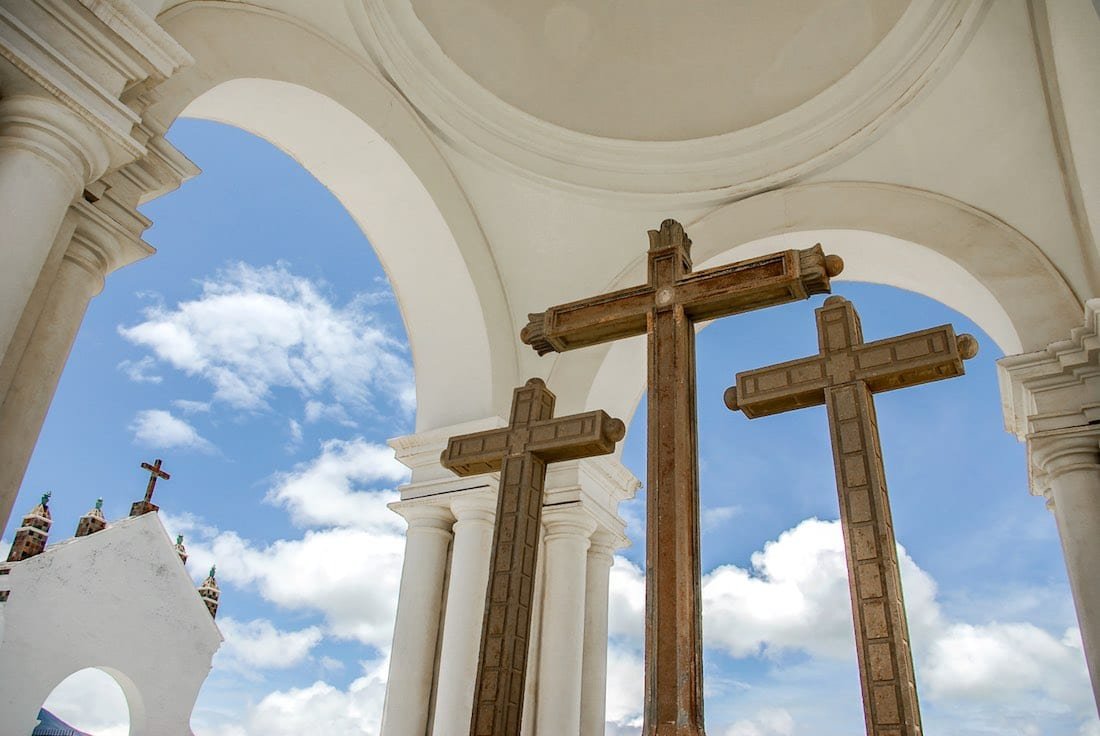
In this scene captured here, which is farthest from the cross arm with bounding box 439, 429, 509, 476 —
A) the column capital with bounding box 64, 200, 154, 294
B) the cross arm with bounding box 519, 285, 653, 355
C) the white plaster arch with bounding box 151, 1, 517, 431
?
the white plaster arch with bounding box 151, 1, 517, 431

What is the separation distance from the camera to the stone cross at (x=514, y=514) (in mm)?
3059

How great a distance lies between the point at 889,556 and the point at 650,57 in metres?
5.29

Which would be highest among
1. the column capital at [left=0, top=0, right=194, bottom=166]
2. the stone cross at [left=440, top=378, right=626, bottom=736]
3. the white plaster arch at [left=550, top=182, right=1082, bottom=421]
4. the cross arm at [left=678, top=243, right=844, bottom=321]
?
the white plaster arch at [left=550, top=182, right=1082, bottom=421]

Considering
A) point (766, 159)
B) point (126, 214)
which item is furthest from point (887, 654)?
point (766, 159)

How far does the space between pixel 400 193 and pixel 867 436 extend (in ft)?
14.7

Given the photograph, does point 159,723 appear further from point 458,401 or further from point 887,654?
point 887,654

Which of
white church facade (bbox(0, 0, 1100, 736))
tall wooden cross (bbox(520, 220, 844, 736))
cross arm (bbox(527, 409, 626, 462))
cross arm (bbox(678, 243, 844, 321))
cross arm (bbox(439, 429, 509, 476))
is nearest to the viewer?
tall wooden cross (bbox(520, 220, 844, 736))

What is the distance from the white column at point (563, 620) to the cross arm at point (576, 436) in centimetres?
246

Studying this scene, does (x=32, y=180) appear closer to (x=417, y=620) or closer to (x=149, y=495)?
(x=417, y=620)

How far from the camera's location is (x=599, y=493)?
6270 mm

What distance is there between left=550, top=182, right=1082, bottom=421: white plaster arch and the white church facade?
0.8 inches

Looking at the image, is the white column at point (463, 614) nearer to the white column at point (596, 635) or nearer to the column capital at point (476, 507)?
the column capital at point (476, 507)

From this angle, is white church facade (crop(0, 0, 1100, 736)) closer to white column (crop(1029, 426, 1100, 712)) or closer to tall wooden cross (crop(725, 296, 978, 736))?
white column (crop(1029, 426, 1100, 712))

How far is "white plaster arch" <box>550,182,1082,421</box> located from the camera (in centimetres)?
530
